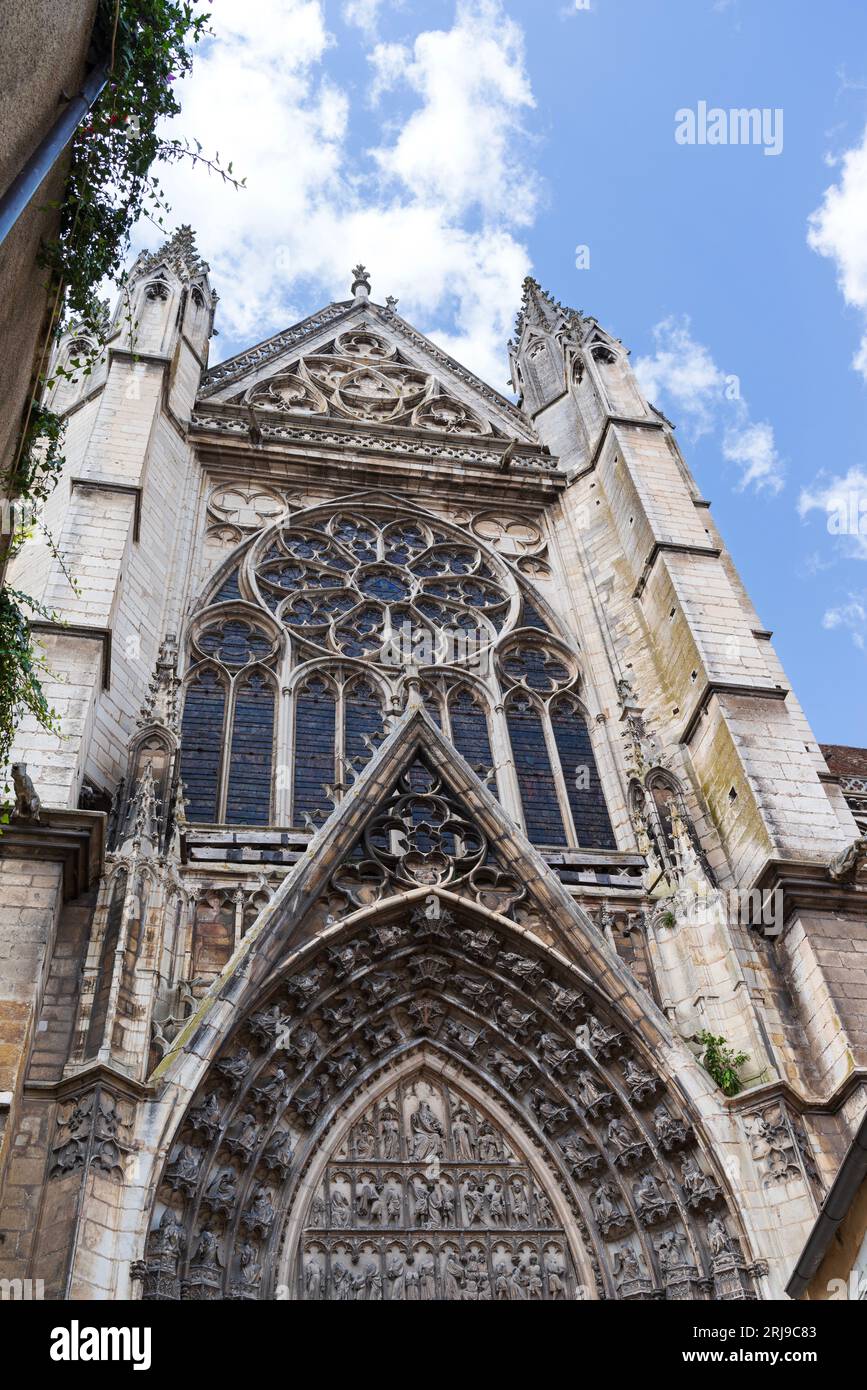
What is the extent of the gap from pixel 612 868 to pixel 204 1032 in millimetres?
4334

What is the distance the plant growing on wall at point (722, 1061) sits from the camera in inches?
362

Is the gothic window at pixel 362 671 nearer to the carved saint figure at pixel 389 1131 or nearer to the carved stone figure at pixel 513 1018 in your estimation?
the carved stone figure at pixel 513 1018

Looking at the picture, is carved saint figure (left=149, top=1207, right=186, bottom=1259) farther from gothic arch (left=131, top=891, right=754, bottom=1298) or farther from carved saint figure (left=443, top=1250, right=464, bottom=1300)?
carved saint figure (left=443, top=1250, right=464, bottom=1300)

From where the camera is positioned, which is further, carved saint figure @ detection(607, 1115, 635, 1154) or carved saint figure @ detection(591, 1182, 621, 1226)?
carved saint figure @ detection(607, 1115, 635, 1154)

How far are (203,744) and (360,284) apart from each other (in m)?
12.9

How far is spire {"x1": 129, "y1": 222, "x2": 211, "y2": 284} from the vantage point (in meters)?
18.5

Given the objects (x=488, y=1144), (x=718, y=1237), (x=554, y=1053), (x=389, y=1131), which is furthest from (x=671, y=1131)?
(x=389, y=1131)

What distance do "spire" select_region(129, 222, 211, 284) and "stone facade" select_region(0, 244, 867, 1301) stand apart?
335 cm

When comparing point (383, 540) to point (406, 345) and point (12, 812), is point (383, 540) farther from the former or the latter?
point (12, 812)

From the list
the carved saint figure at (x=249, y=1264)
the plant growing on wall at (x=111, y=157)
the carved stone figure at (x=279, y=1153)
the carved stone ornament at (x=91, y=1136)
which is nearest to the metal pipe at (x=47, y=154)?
the plant growing on wall at (x=111, y=157)

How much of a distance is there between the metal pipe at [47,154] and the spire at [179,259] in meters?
10.8

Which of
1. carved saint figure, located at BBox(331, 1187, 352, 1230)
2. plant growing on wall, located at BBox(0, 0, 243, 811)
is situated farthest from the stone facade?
plant growing on wall, located at BBox(0, 0, 243, 811)

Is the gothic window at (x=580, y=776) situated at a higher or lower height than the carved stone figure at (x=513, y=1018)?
higher
